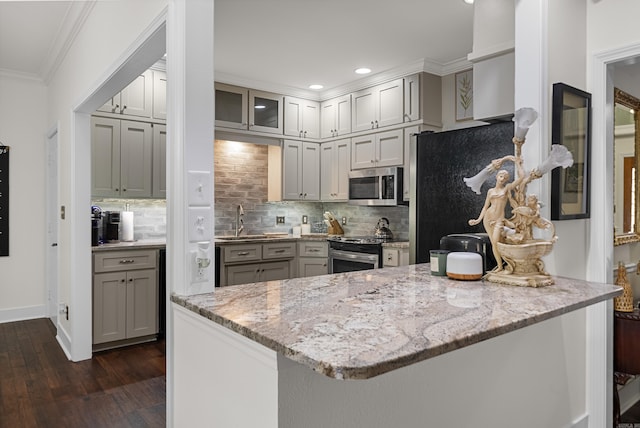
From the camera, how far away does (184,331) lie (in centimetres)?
161

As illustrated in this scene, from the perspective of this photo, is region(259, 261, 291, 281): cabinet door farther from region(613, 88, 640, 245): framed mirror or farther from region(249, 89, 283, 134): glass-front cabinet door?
region(613, 88, 640, 245): framed mirror

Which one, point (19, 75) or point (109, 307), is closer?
point (109, 307)

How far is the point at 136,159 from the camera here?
165 inches

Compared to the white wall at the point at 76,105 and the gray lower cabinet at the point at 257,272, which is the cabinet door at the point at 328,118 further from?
the white wall at the point at 76,105

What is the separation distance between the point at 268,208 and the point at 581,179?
384cm

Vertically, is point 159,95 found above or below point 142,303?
above

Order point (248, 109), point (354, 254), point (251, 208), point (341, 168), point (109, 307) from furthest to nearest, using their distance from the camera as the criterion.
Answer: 1. point (251, 208)
2. point (341, 168)
3. point (248, 109)
4. point (354, 254)
5. point (109, 307)

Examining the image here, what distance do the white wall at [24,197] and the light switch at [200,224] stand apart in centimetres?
415

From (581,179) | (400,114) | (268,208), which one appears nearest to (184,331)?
(581,179)

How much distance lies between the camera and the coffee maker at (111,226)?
163 inches

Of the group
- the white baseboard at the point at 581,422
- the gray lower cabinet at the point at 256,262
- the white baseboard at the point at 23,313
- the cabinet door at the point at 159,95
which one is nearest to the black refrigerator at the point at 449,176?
the white baseboard at the point at 581,422

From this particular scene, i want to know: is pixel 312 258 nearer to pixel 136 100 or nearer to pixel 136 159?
pixel 136 159

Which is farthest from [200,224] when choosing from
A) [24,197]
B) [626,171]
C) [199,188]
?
[24,197]

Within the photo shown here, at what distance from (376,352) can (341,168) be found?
432 centimetres
